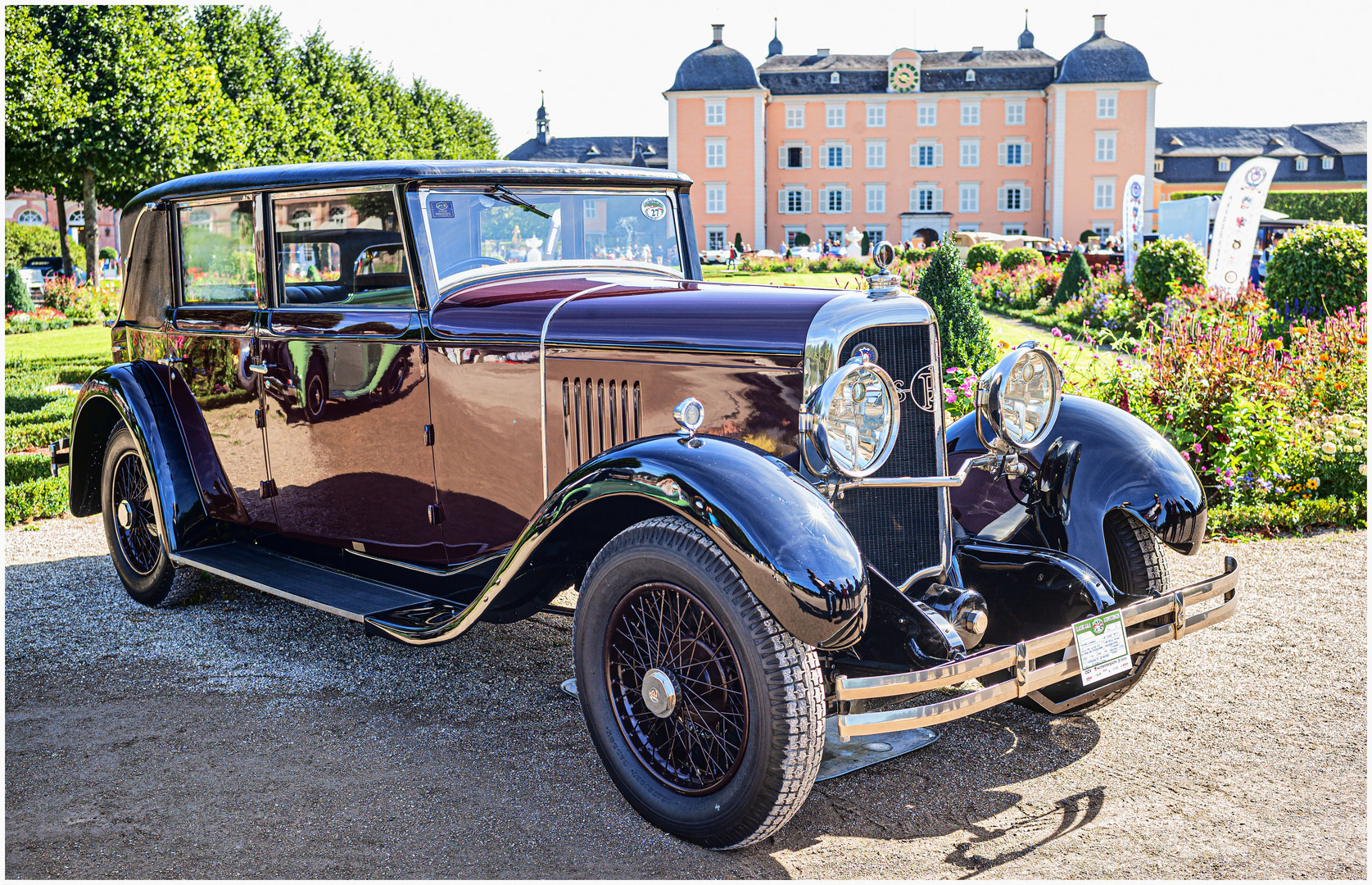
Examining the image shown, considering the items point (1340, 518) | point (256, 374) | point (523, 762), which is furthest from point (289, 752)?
point (1340, 518)

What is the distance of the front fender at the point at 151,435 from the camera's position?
452cm

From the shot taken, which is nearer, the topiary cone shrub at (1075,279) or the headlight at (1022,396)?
the headlight at (1022,396)

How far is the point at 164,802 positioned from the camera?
3.09 metres

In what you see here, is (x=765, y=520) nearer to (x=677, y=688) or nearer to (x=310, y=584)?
(x=677, y=688)

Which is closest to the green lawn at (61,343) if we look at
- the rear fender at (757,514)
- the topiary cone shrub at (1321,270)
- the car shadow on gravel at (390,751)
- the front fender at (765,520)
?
the car shadow on gravel at (390,751)

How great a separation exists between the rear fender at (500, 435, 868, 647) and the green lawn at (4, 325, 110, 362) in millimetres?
13013

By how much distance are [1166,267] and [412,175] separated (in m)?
14.0

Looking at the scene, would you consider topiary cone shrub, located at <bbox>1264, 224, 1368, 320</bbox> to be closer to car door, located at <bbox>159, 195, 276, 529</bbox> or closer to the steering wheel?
the steering wheel

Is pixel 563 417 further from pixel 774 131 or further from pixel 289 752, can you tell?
pixel 774 131

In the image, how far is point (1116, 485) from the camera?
3.60 meters

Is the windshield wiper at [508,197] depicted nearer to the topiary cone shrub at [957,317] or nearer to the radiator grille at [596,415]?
the radiator grille at [596,415]

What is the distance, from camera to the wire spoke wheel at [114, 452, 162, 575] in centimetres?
490

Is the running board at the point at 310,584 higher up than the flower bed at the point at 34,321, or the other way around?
the flower bed at the point at 34,321

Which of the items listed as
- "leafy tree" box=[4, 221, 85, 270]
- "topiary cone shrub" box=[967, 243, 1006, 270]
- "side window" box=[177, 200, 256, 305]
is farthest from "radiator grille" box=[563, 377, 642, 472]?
"leafy tree" box=[4, 221, 85, 270]
